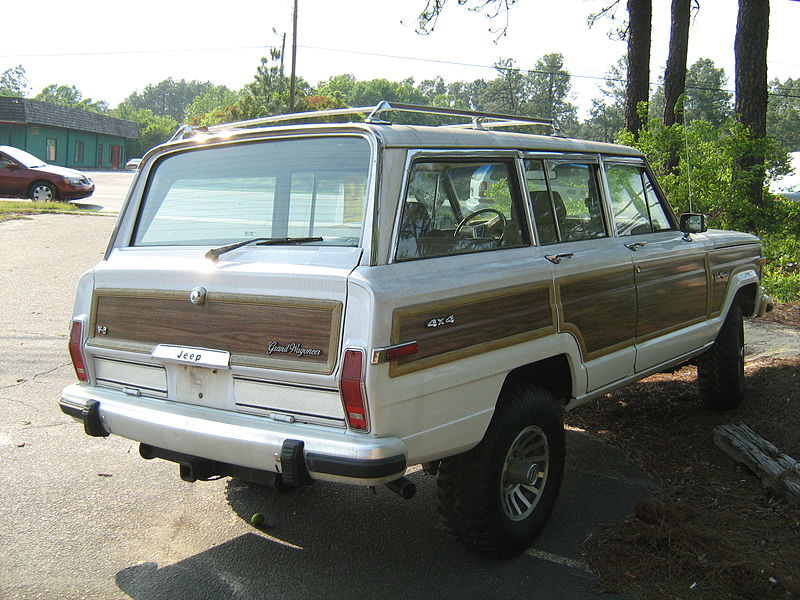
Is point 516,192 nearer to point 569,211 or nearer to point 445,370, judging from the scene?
point 569,211

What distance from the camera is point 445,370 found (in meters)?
3.34

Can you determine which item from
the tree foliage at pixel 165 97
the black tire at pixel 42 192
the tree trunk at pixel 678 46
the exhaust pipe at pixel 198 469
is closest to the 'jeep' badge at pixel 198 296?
the exhaust pipe at pixel 198 469

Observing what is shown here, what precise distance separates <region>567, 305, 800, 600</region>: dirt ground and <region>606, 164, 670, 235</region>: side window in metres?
1.53

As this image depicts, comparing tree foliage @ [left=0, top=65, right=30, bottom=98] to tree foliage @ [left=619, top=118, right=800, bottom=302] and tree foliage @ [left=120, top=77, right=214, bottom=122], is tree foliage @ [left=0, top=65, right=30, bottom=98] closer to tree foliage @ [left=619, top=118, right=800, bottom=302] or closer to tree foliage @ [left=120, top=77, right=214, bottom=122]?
tree foliage @ [left=120, top=77, right=214, bottom=122]

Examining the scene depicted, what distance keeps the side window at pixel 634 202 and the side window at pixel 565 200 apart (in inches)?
7.7

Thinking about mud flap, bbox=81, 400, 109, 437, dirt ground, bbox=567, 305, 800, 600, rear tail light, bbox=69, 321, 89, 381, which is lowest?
dirt ground, bbox=567, 305, 800, 600

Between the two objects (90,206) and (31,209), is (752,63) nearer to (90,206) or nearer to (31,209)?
(31,209)

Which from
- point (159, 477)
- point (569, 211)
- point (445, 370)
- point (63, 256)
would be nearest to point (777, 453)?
point (569, 211)

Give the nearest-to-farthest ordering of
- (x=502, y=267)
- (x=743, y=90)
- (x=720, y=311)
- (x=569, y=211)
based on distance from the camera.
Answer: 1. (x=502, y=267)
2. (x=569, y=211)
3. (x=720, y=311)
4. (x=743, y=90)

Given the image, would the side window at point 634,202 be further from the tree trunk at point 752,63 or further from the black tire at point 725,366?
the tree trunk at point 752,63

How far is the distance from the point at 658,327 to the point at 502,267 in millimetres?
1708

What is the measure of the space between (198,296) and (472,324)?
1.20 m

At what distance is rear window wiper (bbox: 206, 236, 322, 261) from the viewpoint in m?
3.53

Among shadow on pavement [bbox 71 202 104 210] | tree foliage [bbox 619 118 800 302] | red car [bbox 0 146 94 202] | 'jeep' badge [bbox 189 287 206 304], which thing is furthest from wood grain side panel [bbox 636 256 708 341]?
red car [bbox 0 146 94 202]
